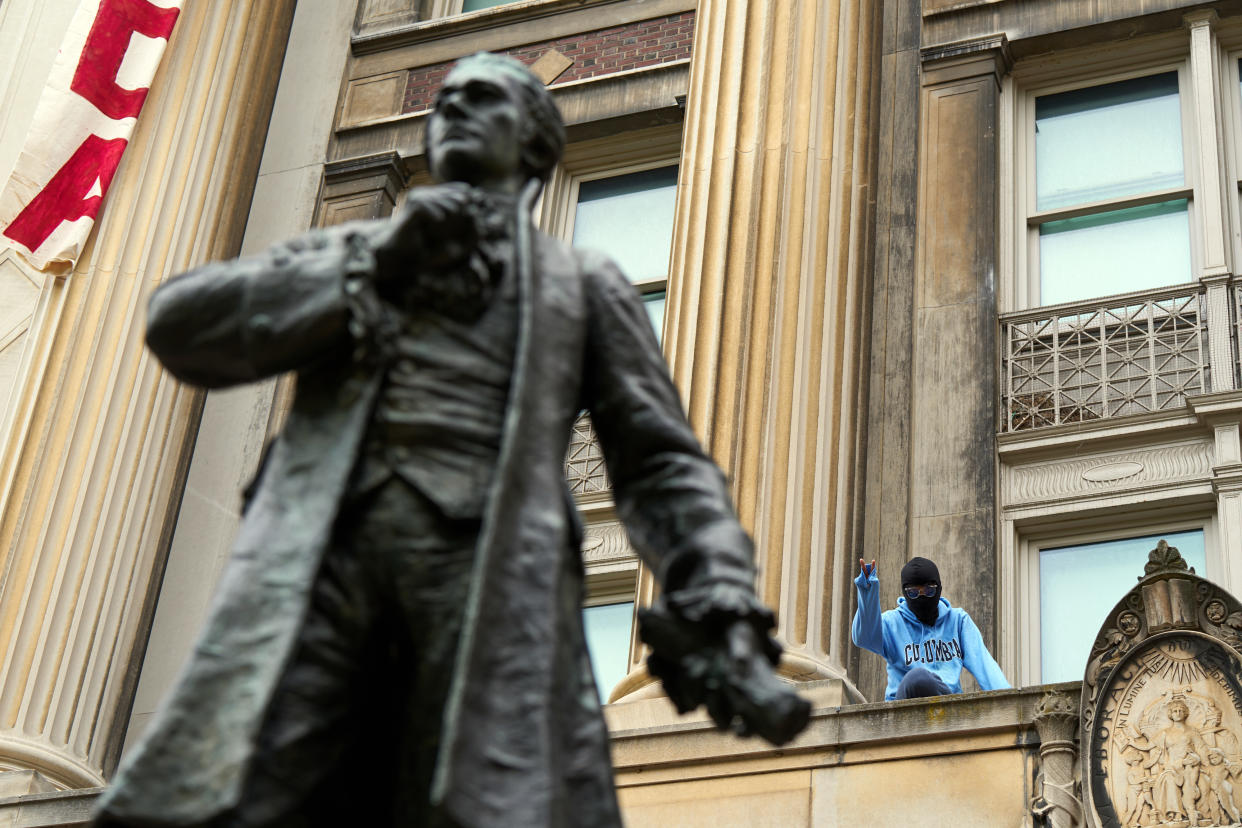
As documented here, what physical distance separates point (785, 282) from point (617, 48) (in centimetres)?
493

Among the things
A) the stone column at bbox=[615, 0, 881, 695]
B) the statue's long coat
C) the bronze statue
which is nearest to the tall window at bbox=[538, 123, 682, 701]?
the stone column at bbox=[615, 0, 881, 695]

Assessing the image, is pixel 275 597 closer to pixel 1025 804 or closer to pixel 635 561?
pixel 1025 804

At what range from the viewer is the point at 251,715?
325cm

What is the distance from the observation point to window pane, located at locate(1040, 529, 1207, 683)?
11750mm

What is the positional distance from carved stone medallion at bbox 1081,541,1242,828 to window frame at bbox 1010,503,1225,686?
3174 millimetres

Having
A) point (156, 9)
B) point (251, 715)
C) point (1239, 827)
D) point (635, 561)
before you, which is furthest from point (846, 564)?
point (251, 715)

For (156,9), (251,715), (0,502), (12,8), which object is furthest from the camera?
(12,8)

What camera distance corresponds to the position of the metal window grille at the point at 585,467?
1366cm

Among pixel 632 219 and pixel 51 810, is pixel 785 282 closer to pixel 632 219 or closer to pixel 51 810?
pixel 632 219

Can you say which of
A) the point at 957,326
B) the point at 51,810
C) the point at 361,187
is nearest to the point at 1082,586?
the point at 957,326

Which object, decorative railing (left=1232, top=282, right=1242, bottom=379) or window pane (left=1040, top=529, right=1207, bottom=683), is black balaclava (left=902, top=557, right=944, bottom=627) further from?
decorative railing (left=1232, top=282, right=1242, bottom=379)

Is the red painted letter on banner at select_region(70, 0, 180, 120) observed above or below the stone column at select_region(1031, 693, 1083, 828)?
above

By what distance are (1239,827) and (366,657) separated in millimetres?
5313

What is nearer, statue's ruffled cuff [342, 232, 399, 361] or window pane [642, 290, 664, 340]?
statue's ruffled cuff [342, 232, 399, 361]
